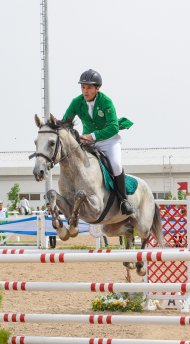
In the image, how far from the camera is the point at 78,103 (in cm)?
764

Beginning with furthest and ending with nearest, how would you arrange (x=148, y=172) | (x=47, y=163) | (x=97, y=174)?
(x=148, y=172) < (x=97, y=174) < (x=47, y=163)

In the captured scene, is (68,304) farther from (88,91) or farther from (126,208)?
(88,91)

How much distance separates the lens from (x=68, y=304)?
30.7 ft

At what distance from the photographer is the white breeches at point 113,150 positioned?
780 centimetres

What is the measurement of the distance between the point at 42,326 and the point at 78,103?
2.08 m

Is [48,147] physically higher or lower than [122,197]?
higher

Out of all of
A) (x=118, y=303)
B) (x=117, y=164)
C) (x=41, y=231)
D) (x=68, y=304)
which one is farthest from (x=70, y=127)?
(x=41, y=231)

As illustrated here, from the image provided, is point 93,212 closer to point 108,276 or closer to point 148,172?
point 108,276

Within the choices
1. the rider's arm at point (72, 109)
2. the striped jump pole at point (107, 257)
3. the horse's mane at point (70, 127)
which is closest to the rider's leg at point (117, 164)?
the horse's mane at point (70, 127)

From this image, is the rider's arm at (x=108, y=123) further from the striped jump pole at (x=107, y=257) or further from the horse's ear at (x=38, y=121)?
the striped jump pole at (x=107, y=257)

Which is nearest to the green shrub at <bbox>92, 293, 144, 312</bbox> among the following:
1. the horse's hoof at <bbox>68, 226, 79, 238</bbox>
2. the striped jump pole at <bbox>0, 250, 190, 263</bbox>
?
the horse's hoof at <bbox>68, 226, 79, 238</bbox>

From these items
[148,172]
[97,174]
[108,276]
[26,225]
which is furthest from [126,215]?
[148,172]

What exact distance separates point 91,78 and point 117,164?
2.96 feet

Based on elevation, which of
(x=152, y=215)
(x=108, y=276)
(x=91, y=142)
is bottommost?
(x=108, y=276)
